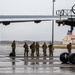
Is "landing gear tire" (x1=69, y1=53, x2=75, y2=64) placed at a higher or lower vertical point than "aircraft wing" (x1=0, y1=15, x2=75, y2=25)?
lower

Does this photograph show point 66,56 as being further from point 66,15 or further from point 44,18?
point 44,18

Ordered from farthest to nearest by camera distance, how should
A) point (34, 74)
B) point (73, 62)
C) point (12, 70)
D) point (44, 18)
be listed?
point (44, 18), point (73, 62), point (12, 70), point (34, 74)

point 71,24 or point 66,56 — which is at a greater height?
point 71,24

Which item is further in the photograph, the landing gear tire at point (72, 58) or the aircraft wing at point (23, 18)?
the aircraft wing at point (23, 18)

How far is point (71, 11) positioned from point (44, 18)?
5264mm

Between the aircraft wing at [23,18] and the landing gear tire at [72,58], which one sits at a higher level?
Answer: the aircraft wing at [23,18]

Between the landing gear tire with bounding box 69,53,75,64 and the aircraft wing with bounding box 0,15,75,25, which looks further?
the aircraft wing with bounding box 0,15,75,25

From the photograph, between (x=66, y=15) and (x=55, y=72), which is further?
(x=66, y=15)

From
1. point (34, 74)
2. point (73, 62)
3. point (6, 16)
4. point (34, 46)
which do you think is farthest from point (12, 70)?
point (34, 46)

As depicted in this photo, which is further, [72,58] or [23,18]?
[23,18]

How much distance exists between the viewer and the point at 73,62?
2889cm

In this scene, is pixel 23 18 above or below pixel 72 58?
above

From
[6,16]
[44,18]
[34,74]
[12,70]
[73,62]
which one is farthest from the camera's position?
[6,16]

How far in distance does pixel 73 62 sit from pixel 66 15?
11.8ft
